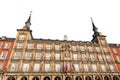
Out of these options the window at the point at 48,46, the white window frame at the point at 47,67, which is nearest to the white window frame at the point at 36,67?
the white window frame at the point at 47,67

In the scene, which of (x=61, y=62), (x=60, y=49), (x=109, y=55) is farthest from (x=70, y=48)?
(x=109, y=55)

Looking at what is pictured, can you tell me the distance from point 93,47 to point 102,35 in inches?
282

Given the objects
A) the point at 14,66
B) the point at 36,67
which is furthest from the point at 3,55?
the point at 36,67

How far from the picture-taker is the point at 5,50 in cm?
3538

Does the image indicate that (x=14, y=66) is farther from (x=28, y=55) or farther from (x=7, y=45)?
(x=7, y=45)

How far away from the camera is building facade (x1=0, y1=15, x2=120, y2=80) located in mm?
32234

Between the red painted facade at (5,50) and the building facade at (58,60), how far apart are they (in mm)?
302

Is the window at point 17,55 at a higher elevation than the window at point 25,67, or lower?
higher

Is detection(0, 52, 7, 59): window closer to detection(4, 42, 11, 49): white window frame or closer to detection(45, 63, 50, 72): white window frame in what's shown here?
detection(4, 42, 11, 49): white window frame

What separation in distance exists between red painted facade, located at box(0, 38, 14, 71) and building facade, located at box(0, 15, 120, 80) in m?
0.30

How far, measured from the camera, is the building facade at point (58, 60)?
32.2 m

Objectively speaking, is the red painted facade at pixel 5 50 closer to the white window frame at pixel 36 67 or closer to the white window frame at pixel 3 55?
the white window frame at pixel 3 55

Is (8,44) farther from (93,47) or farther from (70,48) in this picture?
(93,47)

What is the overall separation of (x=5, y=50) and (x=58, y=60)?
16.4m
